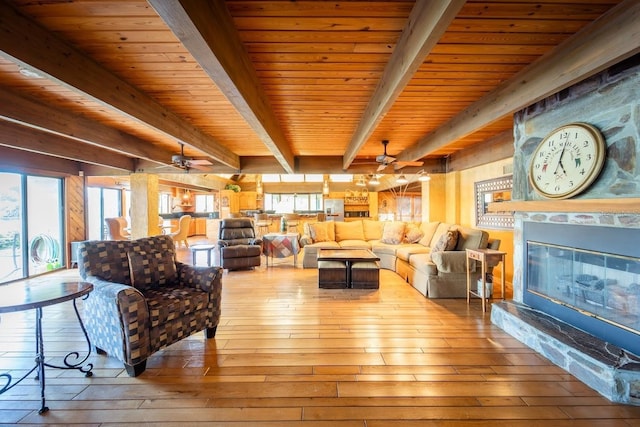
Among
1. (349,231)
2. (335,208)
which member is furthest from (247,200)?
(349,231)

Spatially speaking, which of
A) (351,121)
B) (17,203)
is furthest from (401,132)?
(17,203)

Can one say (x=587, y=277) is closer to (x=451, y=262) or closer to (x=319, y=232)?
(x=451, y=262)

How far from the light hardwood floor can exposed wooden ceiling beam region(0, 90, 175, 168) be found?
204cm

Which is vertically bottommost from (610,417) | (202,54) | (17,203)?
(610,417)

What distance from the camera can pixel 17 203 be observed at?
480 cm

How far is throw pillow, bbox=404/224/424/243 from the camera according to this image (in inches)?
213

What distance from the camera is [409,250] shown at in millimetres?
4832

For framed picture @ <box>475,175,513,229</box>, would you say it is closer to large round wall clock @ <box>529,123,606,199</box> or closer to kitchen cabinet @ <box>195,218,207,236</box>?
large round wall clock @ <box>529,123,606,199</box>

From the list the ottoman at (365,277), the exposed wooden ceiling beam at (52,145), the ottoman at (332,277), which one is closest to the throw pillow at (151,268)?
the ottoman at (332,277)

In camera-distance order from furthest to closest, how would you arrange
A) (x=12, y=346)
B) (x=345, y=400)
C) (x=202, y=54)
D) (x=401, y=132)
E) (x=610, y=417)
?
(x=401, y=132)
(x=12, y=346)
(x=345, y=400)
(x=610, y=417)
(x=202, y=54)

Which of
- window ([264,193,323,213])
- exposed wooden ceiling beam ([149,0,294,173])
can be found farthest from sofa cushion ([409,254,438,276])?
window ([264,193,323,213])

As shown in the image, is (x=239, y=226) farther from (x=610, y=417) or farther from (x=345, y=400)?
(x=610, y=417)

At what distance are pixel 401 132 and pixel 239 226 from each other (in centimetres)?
365

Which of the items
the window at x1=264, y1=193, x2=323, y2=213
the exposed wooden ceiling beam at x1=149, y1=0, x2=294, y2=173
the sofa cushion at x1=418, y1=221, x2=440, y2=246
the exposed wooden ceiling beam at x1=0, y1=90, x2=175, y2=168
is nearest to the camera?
the exposed wooden ceiling beam at x1=149, y1=0, x2=294, y2=173
